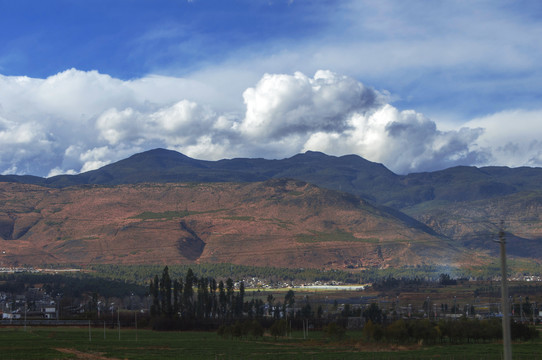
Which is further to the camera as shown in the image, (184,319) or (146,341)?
(184,319)

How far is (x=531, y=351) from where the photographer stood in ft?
370

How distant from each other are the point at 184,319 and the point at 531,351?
104714 millimetres

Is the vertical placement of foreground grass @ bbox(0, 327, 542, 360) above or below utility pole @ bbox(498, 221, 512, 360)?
below

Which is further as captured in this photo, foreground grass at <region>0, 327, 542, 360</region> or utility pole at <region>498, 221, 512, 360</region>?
foreground grass at <region>0, 327, 542, 360</region>

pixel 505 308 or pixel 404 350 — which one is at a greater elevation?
pixel 505 308

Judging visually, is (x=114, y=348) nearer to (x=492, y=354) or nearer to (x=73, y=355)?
(x=73, y=355)

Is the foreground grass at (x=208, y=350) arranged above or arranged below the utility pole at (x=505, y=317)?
below

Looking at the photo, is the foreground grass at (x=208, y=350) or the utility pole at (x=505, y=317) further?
the foreground grass at (x=208, y=350)

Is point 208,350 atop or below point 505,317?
below

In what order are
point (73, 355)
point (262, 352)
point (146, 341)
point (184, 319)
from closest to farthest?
point (73, 355), point (262, 352), point (146, 341), point (184, 319)

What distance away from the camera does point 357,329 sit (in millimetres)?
196250

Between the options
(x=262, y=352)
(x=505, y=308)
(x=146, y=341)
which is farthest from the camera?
(x=146, y=341)

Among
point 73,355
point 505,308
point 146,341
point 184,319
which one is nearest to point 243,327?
point 146,341

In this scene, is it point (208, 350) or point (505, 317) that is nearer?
point (505, 317)
